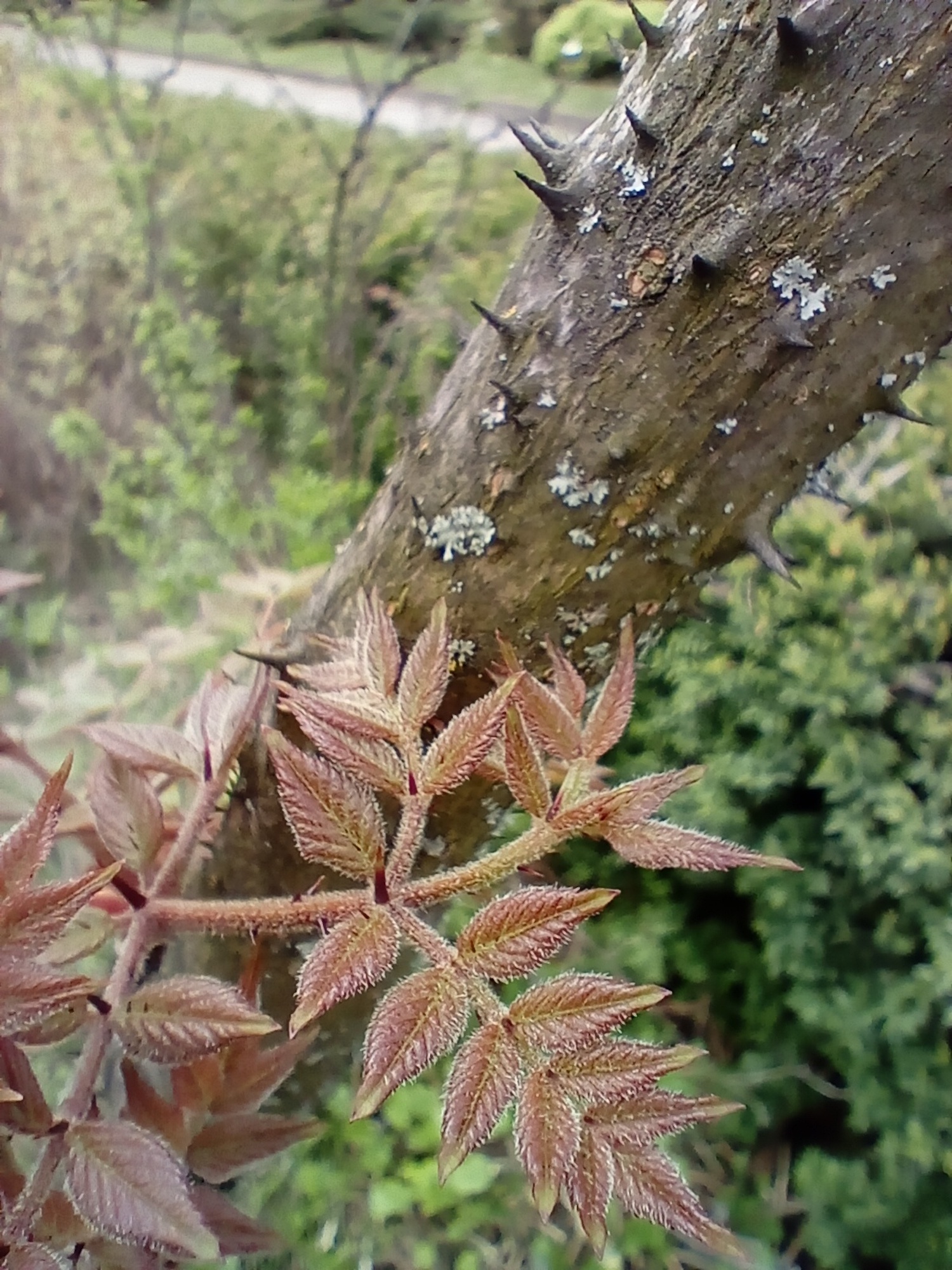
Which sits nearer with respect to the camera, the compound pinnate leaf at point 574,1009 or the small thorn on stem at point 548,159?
the compound pinnate leaf at point 574,1009

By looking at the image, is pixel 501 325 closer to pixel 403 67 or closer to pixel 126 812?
pixel 126 812

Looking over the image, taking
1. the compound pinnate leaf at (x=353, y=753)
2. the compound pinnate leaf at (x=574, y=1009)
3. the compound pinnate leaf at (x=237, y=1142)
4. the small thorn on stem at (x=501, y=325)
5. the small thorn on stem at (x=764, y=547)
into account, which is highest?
the small thorn on stem at (x=501, y=325)

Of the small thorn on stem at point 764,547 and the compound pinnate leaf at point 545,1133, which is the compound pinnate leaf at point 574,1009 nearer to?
the compound pinnate leaf at point 545,1133

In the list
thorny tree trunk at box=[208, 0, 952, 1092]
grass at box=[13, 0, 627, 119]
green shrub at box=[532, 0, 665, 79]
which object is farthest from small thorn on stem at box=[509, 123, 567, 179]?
grass at box=[13, 0, 627, 119]

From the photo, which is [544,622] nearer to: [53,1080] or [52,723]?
[52,723]

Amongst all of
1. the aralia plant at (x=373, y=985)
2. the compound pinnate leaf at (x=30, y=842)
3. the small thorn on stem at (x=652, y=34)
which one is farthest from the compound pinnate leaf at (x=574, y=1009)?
the small thorn on stem at (x=652, y=34)

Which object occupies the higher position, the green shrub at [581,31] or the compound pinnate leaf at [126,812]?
the green shrub at [581,31]

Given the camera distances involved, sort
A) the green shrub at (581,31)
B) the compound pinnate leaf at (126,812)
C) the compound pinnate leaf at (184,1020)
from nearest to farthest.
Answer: the compound pinnate leaf at (184,1020), the compound pinnate leaf at (126,812), the green shrub at (581,31)
